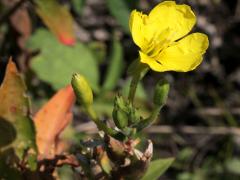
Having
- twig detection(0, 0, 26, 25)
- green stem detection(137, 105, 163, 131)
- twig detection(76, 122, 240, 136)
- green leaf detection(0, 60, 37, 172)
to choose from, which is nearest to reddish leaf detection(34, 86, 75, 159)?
green leaf detection(0, 60, 37, 172)

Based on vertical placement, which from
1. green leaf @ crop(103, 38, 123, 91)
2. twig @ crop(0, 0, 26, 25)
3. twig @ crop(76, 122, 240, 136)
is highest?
twig @ crop(0, 0, 26, 25)

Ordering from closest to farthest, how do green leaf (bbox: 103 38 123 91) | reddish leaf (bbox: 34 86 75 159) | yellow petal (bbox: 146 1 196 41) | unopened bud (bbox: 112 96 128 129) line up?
unopened bud (bbox: 112 96 128 129), yellow petal (bbox: 146 1 196 41), reddish leaf (bbox: 34 86 75 159), green leaf (bbox: 103 38 123 91)

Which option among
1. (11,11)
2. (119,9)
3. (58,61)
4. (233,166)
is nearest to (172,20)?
(119,9)

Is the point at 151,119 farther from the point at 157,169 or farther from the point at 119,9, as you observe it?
the point at 119,9

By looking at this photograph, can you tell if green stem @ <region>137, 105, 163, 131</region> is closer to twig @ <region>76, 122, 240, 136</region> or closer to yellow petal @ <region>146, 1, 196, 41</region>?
yellow petal @ <region>146, 1, 196, 41</region>

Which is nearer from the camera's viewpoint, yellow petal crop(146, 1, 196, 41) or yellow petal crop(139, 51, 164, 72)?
yellow petal crop(139, 51, 164, 72)

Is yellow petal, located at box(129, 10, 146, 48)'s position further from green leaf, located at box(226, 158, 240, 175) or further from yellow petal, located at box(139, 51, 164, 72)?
green leaf, located at box(226, 158, 240, 175)

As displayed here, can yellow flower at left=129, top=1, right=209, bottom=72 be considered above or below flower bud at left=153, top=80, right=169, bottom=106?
above

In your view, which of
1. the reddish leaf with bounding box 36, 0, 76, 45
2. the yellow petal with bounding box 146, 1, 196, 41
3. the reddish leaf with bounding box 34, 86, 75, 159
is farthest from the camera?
the reddish leaf with bounding box 36, 0, 76, 45
